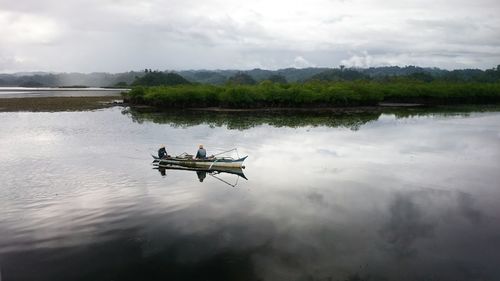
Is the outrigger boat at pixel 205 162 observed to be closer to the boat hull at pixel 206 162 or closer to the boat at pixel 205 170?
the boat hull at pixel 206 162

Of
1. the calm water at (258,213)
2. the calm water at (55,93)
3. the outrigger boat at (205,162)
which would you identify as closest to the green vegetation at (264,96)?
the calm water at (258,213)

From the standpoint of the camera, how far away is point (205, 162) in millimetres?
24656

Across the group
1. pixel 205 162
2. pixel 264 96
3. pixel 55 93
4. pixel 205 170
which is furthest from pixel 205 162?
pixel 55 93

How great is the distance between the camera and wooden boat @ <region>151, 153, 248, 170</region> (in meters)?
24.5

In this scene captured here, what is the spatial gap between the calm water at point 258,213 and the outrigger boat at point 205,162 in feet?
2.38

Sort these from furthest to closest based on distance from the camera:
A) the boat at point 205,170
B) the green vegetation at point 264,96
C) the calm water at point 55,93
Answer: the calm water at point 55,93, the green vegetation at point 264,96, the boat at point 205,170

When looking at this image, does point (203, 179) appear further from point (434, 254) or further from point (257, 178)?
point (434, 254)

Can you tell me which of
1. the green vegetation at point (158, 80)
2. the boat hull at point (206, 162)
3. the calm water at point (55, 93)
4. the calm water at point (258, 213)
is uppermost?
the green vegetation at point (158, 80)

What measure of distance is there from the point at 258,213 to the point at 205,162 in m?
8.13

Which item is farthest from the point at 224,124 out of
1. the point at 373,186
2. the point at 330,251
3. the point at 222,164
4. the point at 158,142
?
the point at 330,251

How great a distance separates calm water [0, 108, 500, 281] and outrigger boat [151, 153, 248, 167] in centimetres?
73

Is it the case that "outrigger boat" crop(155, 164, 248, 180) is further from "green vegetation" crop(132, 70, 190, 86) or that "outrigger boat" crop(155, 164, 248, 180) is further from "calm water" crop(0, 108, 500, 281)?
Result: "green vegetation" crop(132, 70, 190, 86)

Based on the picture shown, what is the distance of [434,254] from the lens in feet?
45.0

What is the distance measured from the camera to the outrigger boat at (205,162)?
24.5 m
